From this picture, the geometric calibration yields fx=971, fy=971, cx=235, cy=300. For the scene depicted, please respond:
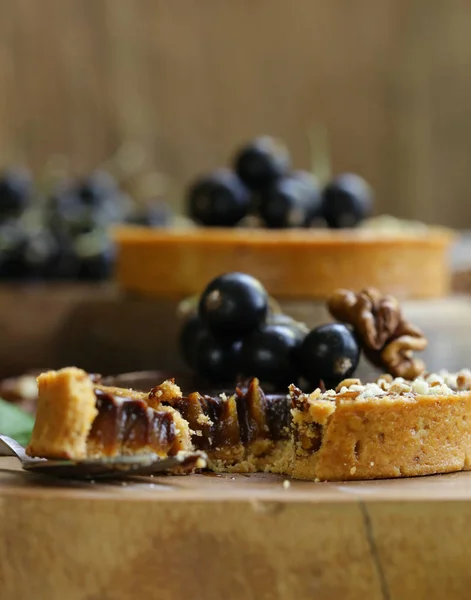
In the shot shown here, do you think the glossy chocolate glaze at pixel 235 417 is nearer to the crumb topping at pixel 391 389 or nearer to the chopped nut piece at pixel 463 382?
the crumb topping at pixel 391 389

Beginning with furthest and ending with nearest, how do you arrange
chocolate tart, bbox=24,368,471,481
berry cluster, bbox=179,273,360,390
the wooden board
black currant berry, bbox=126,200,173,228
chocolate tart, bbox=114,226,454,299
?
black currant berry, bbox=126,200,173,228, chocolate tart, bbox=114,226,454,299, berry cluster, bbox=179,273,360,390, chocolate tart, bbox=24,368,471,481, the wooden board

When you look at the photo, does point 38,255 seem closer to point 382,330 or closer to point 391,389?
point 382,330

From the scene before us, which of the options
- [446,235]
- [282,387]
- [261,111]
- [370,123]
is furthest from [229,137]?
[282,387]

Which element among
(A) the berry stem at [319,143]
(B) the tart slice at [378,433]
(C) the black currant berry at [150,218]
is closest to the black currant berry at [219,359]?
(B) the tart slice at [378,433]

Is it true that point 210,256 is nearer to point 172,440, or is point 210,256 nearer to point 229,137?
point 172,440

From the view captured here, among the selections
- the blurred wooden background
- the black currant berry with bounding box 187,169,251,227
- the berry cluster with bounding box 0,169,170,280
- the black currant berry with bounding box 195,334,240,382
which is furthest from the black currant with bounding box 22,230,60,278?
the blurred wooden background

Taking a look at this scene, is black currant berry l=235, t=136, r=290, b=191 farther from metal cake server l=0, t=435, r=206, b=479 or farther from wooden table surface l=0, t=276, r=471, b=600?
wooden table surface l=0, t=276, r=471, b=600
